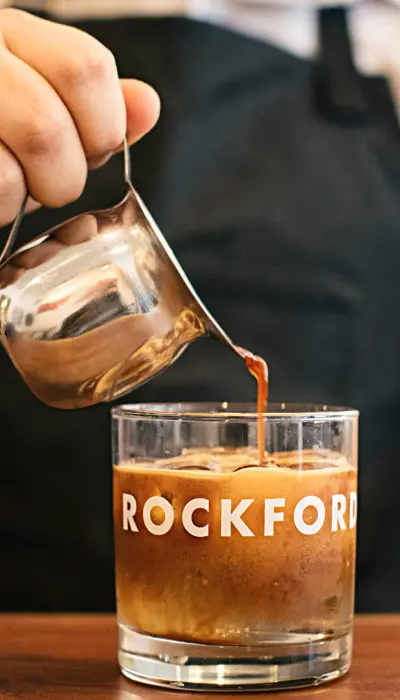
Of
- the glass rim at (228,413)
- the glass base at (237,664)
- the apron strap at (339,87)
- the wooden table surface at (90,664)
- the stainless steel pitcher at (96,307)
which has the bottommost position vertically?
the wooden table surface at (90,664)

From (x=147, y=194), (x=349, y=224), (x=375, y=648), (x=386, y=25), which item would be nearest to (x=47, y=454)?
(x=147, y=194)

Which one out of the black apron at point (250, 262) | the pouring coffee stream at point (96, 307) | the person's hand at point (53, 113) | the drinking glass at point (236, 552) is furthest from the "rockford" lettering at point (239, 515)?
the black apron at point (250, 262)

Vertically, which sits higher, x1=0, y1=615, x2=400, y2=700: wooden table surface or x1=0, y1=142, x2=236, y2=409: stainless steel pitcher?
x1=0, y1=142, x2=236, y2=409: stainless steel pitcher

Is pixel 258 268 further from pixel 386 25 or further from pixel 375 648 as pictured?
pixel 375 648

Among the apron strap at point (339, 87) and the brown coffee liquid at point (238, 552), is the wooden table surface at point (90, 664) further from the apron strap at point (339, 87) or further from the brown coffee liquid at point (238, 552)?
the apron strap at point (339, 87)

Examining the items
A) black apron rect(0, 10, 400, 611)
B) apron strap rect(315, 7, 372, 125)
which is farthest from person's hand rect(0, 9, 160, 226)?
apron strap rect(315, 7, 372, 125)

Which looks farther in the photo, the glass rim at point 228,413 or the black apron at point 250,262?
the black apron at point 250,262

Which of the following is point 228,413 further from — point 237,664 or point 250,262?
point 250,262

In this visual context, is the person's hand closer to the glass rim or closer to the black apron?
the glass rim
